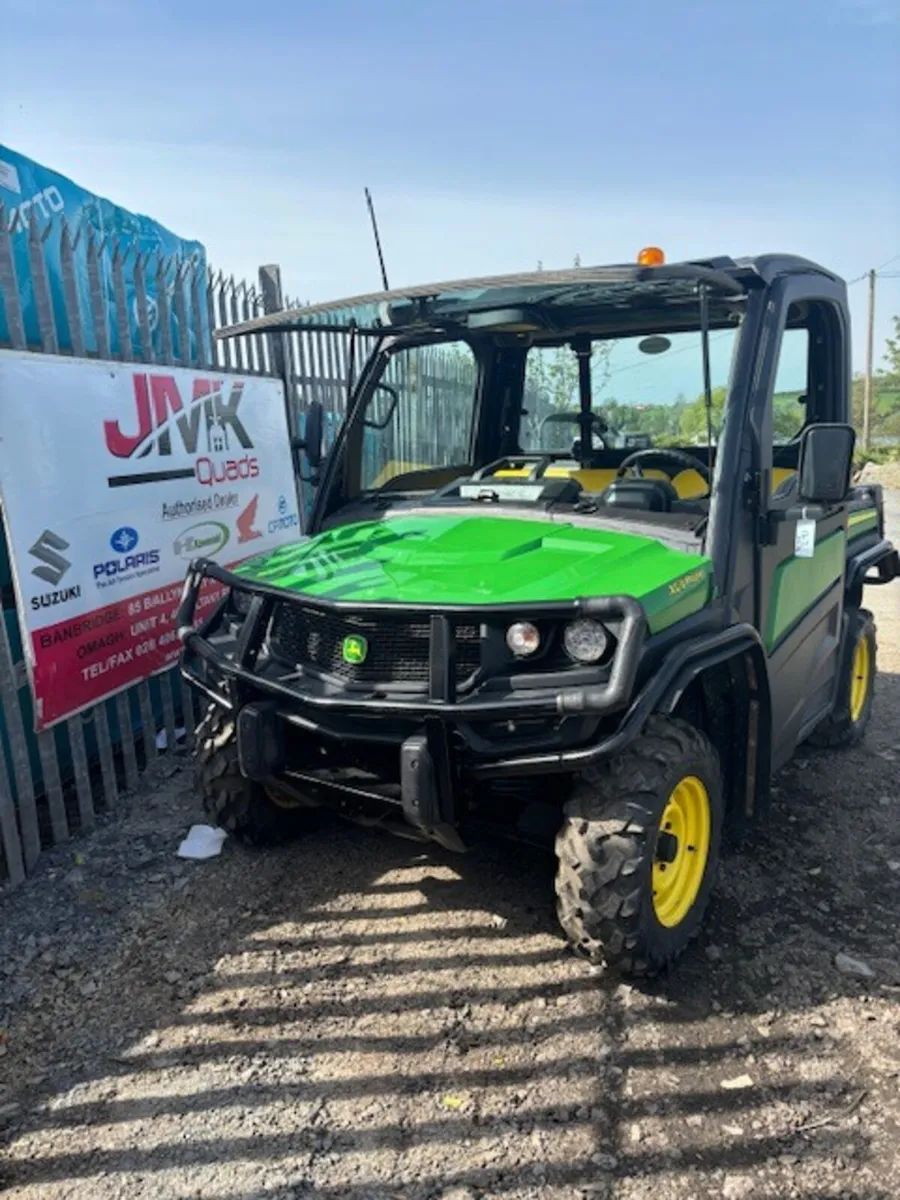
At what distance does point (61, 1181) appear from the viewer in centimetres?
235

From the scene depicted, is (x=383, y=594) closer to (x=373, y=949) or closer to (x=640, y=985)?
(x=373, y=949)

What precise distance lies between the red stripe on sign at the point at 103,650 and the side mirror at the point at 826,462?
285 cm

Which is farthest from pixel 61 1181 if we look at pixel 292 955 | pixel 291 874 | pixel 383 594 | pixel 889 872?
pixel 889 872

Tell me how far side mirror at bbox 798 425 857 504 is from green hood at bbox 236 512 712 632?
0.56 meters

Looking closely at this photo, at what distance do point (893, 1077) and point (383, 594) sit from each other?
2075 mm

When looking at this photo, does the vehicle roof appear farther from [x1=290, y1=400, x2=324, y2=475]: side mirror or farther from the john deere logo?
the john deere logo

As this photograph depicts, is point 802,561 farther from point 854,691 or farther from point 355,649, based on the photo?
point 355,649

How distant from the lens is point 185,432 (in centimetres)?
504

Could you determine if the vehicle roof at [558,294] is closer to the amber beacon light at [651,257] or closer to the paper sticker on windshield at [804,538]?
the amber beacon light at [651,257]

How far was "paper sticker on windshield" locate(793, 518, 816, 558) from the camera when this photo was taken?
3.71 meters

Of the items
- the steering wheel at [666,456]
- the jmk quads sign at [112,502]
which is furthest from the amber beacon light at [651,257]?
the jmk quads sign at [112,502]

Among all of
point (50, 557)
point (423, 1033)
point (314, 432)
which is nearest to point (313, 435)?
point (314, 432)

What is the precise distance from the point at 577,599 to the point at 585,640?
17 cm

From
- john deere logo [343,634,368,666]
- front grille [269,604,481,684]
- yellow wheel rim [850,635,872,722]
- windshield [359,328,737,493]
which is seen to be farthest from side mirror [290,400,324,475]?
yellow wheel rim [850,635,872,722]
